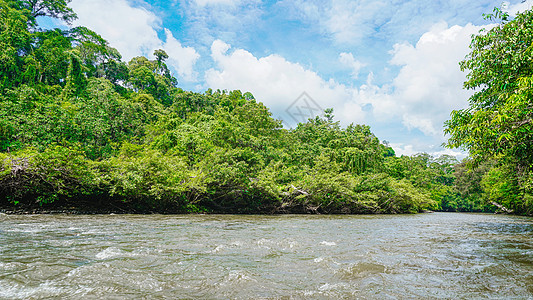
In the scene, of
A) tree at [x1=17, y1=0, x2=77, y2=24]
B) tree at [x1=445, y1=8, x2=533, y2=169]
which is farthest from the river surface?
tree at [x1=17, y1=0, x2=77, y2=24]

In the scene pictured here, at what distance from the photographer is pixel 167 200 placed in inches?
637

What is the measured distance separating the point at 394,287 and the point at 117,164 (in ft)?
48.5

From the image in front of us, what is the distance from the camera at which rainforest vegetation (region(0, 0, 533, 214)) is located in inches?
341

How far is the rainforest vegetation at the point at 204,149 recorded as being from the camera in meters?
8.66

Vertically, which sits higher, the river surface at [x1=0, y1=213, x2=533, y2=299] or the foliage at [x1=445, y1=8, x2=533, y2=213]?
the foliage at [x1=445, y1=8, x2=533, y2=213]

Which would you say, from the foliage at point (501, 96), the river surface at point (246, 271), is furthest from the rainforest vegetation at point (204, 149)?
the river surface at point (246, 271)

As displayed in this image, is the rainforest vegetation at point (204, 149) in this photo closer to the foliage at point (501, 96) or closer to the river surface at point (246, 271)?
the foliage at point (501, 96)

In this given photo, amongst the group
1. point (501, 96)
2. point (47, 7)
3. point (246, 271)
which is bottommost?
point (246, 271)

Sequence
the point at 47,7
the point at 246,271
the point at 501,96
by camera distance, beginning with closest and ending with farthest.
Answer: the point at 246,271 < the point at 501,96 < the point at 47,7

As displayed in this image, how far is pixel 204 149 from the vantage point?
69.9ft

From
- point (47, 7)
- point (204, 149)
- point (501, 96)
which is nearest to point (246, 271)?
point (501, 96)

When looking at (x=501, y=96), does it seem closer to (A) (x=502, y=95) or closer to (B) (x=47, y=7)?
(A) (x=502, y=95)

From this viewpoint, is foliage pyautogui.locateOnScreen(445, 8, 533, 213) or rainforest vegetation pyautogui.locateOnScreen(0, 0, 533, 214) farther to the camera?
Answer: rainforest vegetation pyautogui.locateOnScreen(0, 0, 533, 214)

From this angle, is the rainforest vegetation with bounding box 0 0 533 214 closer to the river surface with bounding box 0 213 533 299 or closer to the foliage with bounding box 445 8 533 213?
the foliage with bounding box 445 8 533 213
